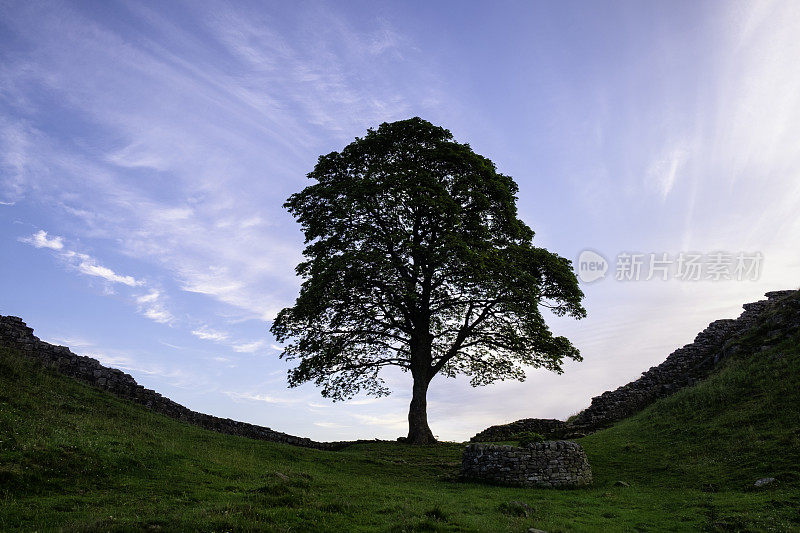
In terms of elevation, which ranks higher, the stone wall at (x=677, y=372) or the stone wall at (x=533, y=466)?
the stone wall at (x=677, y=372)

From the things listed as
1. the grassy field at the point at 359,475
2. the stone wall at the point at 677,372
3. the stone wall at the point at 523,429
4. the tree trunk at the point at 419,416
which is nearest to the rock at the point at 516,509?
the grassy field at the point at 359,475

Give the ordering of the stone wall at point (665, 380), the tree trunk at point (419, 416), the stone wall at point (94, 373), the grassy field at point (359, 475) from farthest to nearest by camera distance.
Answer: the stone wall at point (665, 380)
the tree trunk at point (419, 416)
the stone wall at point (94, 373)
the grassy field at point (359, 475)

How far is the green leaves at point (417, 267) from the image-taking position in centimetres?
3100

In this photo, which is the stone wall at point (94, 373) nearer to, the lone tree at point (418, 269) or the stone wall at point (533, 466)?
the lone tree at point (418, 269)

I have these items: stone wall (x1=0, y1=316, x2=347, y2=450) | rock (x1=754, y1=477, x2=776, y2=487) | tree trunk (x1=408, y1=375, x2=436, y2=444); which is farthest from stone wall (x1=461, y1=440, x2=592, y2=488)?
stone wall (x1=0, y1=316, x2=347, y2=450)

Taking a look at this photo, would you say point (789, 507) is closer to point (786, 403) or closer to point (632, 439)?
point (786, 403)

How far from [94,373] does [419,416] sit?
20.3 m

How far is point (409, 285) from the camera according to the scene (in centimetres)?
3181

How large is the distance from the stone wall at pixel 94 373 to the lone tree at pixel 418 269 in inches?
265

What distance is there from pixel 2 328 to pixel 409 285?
922 inches

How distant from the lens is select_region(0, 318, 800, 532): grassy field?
1298 centimetres

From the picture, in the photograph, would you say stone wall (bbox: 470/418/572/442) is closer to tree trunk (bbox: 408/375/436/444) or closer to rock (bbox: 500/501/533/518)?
tree trunk (bbox: 408/375/436/444)

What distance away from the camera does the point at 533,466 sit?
22656 millimetres

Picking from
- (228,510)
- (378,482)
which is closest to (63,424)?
(228,510)
